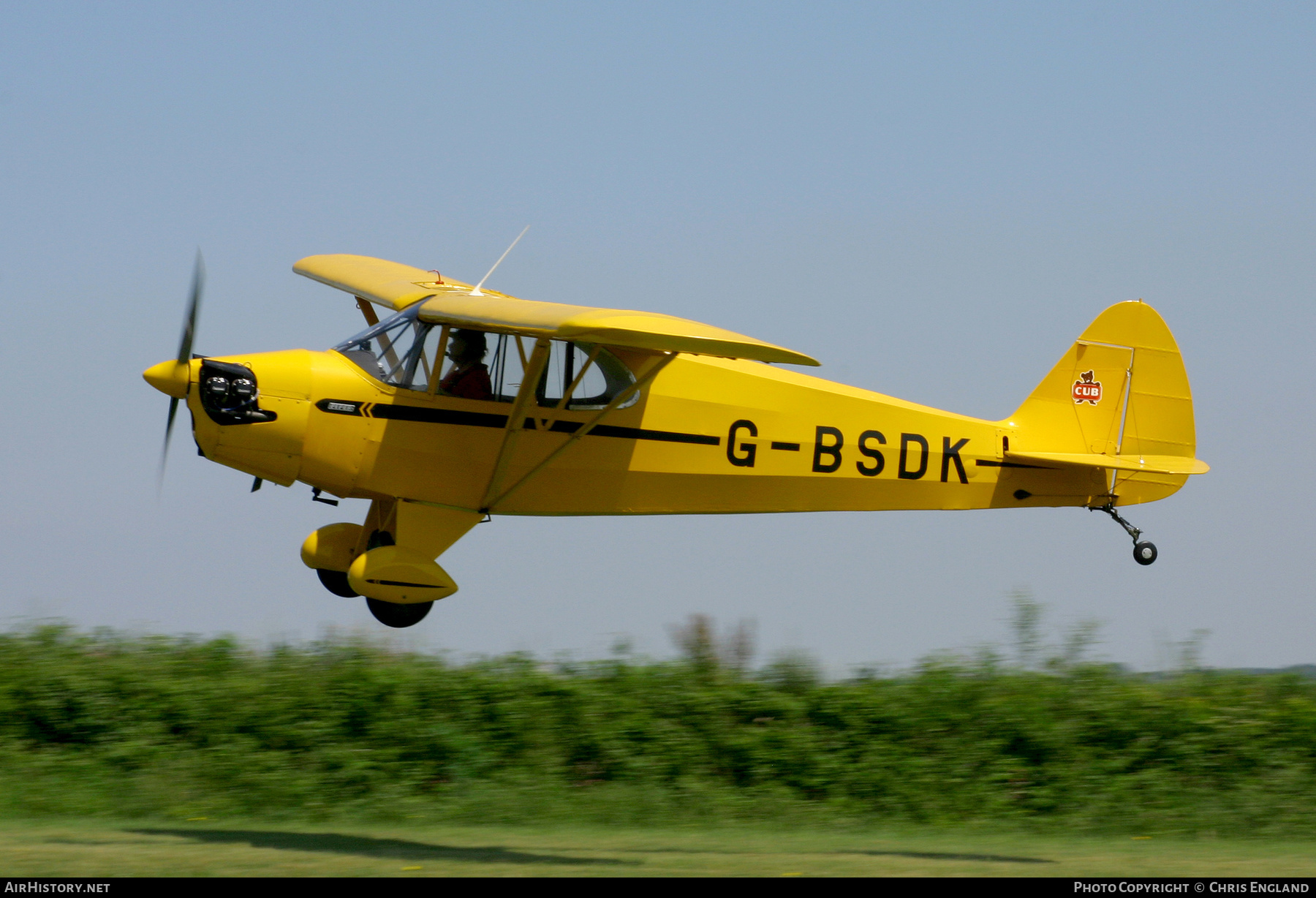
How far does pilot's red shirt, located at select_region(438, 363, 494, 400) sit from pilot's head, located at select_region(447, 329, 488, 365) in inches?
3.2

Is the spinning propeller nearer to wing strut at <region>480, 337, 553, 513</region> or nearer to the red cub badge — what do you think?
wing strut at <region>480, 337, 553, 513</region>

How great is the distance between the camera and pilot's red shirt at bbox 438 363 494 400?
35.7ft

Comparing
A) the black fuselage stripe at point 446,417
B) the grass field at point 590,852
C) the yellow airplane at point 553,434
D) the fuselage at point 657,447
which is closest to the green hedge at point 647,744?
the grass field at point 590,852

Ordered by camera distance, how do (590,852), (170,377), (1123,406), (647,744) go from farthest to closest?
(1123,406) < (170,377) < (647,744) < (590,852)

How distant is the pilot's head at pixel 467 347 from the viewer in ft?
35.7

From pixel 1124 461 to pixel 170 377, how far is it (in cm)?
879

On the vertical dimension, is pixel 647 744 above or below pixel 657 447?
below

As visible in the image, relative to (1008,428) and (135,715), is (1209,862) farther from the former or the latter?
(135,715)

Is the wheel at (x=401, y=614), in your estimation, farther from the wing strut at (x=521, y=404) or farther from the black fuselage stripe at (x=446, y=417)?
the black fuselage stripe at (x=446, y=417)

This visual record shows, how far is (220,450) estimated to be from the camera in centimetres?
1058

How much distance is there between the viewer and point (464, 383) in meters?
10.9

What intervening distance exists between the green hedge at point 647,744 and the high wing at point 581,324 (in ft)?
8.98

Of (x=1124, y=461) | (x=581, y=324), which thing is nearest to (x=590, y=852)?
(x=581, y=324)

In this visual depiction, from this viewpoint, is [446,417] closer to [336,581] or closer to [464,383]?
[464,383]
